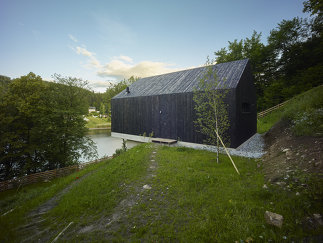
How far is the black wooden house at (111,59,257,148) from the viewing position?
8.36 m

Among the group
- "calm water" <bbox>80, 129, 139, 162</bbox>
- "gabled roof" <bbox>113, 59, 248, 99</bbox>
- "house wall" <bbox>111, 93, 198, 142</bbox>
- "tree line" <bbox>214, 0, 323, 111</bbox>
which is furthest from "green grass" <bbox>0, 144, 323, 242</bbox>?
"tree line" <bbox>214, 0, 323, 111</bbox>

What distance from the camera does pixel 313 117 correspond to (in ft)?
19.9

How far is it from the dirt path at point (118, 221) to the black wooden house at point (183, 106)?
587 cm

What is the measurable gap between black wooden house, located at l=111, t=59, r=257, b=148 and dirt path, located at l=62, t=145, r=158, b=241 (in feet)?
19.2

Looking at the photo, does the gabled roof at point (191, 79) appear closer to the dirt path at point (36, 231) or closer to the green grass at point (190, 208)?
the green grass at point (190, 208)

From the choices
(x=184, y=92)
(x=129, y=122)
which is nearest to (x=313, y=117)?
(x=184, y=92)

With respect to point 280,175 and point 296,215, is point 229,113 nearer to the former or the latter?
point 280,175

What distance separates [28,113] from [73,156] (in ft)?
18.3

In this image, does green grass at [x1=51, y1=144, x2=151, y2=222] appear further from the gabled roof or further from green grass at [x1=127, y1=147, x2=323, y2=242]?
the gabled roof

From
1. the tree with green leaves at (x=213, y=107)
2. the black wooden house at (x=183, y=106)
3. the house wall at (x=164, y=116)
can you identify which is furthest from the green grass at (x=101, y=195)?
the black wooden house at (x=183, y=106)

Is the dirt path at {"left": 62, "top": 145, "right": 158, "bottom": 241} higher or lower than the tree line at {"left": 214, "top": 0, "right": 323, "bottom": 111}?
lower

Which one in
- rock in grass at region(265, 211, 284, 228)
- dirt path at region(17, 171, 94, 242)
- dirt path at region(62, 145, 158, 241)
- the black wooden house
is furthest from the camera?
the black wooden house

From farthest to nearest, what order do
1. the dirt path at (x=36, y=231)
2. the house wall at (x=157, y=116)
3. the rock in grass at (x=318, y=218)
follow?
1. the house wall at (x=157, y=116)
2. the dirt path at (x=36, y=231)
3. the rock in grass at (x=318, y=218)

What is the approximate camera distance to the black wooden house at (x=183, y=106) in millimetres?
8359
